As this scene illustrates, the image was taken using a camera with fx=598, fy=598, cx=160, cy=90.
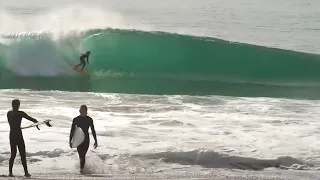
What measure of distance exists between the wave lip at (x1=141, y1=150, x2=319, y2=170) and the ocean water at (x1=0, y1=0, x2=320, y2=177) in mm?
12

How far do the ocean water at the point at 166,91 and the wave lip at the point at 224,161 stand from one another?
0.04 ft

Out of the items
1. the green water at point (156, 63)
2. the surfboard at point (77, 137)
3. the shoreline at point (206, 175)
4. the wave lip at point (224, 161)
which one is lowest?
the shoreline at point (206, 175)

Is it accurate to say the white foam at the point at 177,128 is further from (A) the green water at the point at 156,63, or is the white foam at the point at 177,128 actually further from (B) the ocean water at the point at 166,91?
(A) the green water at the point at 156,63

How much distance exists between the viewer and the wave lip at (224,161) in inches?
268

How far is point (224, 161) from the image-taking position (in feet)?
22.9

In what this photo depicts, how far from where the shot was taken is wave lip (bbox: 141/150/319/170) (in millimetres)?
6816

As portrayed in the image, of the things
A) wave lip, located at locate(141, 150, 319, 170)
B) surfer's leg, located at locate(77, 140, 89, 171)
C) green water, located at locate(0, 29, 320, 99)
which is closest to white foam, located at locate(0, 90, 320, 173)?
wave lip, located at locate(141, 150, 319, 170)

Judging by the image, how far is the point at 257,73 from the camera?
1819 cm

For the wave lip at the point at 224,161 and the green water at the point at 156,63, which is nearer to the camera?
the wave lip at the point at 224,161

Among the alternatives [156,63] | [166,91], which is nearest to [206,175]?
[166,91]

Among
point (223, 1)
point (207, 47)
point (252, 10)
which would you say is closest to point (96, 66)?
point (207, 47)

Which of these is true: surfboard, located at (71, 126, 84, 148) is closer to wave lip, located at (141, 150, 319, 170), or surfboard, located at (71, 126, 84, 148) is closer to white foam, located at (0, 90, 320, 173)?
white foam, located at (0, 90, 320, 173)

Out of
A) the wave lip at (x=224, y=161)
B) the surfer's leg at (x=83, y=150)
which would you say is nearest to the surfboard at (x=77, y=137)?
the surfer's leg at (x=83, y=150)

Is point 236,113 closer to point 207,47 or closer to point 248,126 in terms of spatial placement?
point 248,126
